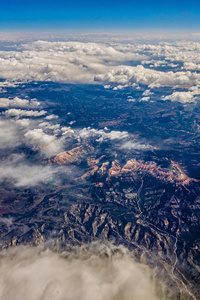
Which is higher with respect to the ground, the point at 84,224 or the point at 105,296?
the point at 105,296

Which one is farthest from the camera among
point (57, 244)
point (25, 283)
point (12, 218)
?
point (12, 218)

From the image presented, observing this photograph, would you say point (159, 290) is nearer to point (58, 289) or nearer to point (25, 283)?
point (58, 289)

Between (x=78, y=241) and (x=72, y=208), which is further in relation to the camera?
(x=72, y=208)

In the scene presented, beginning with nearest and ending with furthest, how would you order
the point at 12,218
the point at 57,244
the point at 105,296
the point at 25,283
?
the point at 105,296 < the point at 25,283 < the point at 57,244 < the point at 12,218

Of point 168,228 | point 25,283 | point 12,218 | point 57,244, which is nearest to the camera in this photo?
point 25,283

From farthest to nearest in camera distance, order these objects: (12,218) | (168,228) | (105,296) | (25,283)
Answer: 1. (12,218)
2. (168,228)
3. (25,283)
4. (105,296)

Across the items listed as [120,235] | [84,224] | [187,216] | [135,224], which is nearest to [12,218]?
[84,224]

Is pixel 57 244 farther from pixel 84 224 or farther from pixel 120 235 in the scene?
pixel 120 235

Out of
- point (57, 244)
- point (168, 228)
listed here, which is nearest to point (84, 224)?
point (57, 244)

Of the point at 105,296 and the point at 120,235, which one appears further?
the point at 120,235
